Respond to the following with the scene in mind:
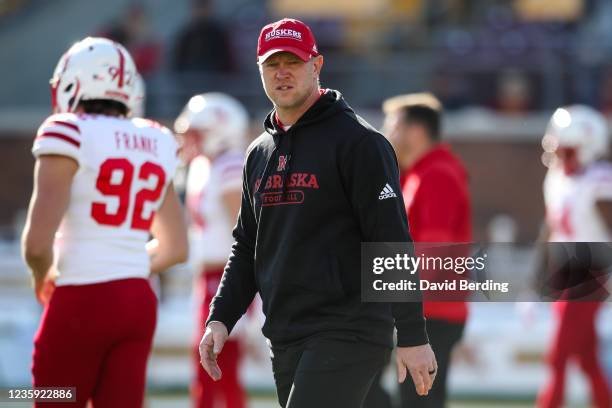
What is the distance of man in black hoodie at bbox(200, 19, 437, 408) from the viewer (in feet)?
12.9

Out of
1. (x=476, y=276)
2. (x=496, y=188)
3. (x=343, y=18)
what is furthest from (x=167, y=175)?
(x=343, y=18)

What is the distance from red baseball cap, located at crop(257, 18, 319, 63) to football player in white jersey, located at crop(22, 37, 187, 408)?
2.64 feet

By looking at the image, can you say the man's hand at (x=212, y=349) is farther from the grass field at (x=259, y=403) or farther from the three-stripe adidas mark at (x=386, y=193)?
the grass field at (x=259, y=403)

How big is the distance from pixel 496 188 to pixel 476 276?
9.79 meters

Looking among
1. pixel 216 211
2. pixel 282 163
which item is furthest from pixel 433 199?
pixel 282 163

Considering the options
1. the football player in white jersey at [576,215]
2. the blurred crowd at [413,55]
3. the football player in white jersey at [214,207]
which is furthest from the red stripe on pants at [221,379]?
the blurred crowd at [413,55]

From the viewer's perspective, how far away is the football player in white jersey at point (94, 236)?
4402 mm

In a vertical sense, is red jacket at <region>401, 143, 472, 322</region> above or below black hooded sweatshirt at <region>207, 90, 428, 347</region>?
above

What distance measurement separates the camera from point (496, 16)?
15367 mm

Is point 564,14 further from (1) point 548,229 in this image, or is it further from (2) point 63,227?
(2) point 63,227

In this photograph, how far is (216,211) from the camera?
23.0 ft

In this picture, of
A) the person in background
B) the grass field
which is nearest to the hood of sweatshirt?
the grass field

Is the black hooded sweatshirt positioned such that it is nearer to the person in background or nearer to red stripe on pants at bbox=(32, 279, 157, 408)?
red stripe on pants at bbox=(32, 279, 157, 408)

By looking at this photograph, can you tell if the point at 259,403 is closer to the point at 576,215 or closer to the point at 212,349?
the point at 576,215
